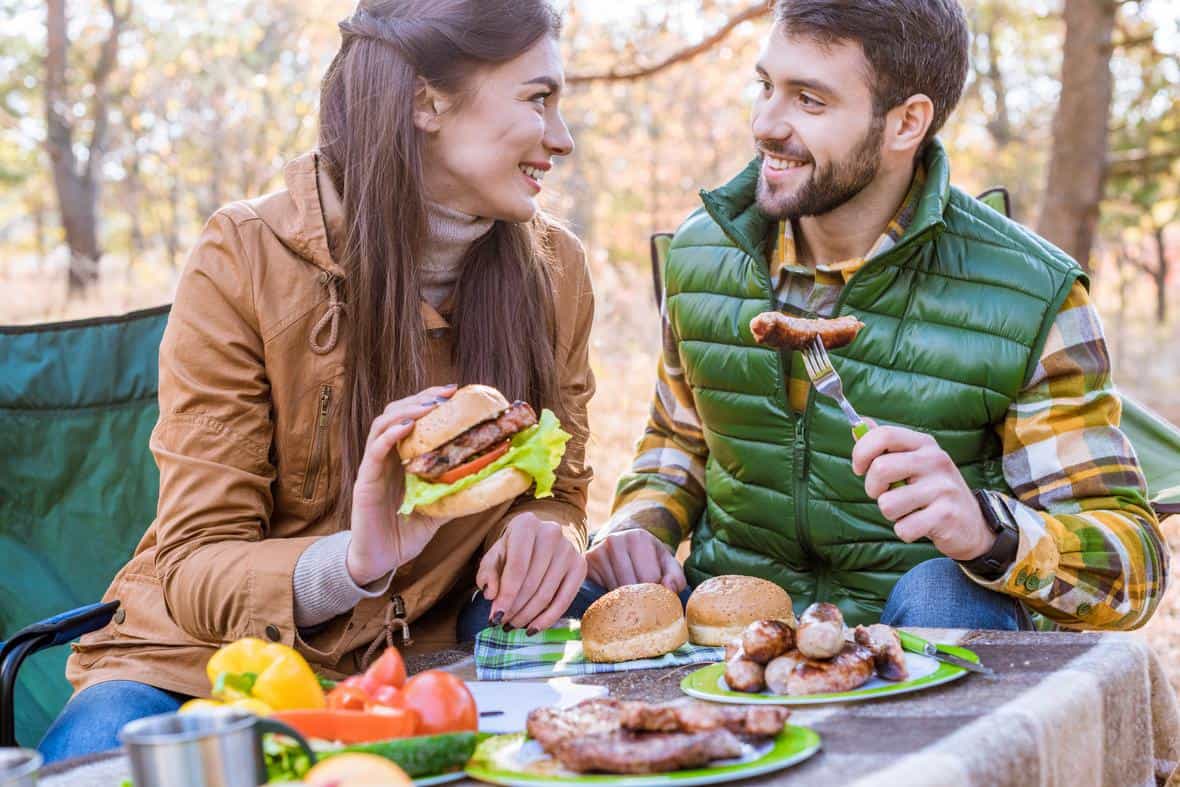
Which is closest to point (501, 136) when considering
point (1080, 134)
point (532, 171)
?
point (532, 171)

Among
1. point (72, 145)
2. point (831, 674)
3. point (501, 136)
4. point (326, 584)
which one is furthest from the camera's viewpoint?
point (72, 145)

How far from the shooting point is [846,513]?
127 inches

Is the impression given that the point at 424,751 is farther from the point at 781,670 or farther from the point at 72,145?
the point at 72,145

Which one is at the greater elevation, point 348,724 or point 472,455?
point 472,455

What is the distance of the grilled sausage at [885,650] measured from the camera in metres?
2.11

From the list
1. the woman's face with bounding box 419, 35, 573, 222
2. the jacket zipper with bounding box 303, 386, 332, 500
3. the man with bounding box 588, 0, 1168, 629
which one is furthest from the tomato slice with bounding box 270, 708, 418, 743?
the woman's face with bounding box 419, 35, 573, 222

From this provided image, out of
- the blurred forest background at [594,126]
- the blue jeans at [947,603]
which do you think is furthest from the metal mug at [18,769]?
the blurred forest background at [594,126]

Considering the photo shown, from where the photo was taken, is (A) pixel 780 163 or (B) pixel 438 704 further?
(A) pixel 780 163

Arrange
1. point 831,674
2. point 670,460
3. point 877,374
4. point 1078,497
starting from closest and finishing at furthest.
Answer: point 831,674, point 1078,497, point 877,374, point 670,460

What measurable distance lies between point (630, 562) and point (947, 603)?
76 centimetres

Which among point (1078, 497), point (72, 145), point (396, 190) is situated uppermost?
point (72, 145)

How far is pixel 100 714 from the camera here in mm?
2520

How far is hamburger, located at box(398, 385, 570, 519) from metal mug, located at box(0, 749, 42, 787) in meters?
0.88

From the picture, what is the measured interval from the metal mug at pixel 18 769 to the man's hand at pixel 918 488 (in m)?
1.48
